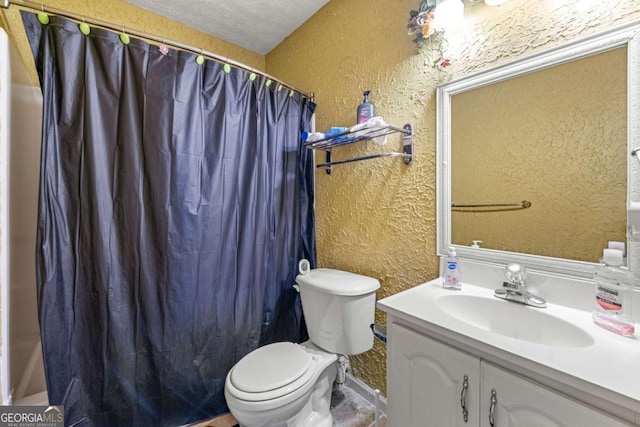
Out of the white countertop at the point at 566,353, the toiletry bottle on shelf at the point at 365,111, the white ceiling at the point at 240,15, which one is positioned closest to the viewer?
the white countertop at the point at 566,353

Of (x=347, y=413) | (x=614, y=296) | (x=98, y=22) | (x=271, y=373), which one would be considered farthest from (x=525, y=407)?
(x=98, y=22)

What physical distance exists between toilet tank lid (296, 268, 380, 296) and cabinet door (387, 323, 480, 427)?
1.18ft

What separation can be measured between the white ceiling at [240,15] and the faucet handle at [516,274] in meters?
1.85

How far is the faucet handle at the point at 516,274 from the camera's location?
3.05ft

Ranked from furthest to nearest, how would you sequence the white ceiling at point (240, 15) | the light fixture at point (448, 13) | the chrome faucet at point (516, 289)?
the white ceiling at point (240, 15) < the light fixture at point (448, 13) < the chrome faucet at point (516, 289)

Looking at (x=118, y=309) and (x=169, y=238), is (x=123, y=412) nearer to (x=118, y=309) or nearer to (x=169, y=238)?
(x=118, y=309)

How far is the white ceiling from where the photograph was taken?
5.46ft

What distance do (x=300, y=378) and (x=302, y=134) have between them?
4.49 feet

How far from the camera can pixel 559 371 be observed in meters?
0.55

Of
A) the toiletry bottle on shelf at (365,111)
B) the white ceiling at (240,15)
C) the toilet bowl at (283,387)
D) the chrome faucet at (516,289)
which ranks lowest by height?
the toilet bowl at (283,387)

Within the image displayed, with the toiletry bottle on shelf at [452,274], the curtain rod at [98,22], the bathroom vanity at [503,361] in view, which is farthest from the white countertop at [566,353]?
the curtain rod at [98,22]

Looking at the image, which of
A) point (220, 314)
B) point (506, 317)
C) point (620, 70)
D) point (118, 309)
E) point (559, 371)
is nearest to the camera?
point (559, 371)

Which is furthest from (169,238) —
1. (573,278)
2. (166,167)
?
(573,278)

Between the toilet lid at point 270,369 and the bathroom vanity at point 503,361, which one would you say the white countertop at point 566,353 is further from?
the toilet lid at point 270,369
